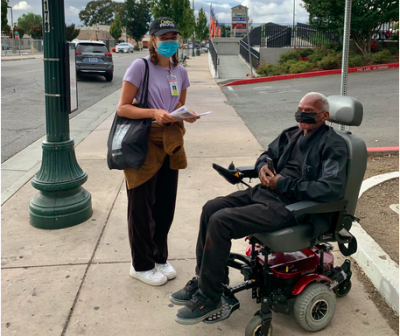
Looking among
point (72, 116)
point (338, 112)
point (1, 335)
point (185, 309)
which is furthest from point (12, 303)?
point (72, 116)

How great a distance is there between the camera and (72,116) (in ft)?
35.8

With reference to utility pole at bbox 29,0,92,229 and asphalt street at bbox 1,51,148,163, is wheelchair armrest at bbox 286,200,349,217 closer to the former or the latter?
utility pole at bbox 29,0,92,229

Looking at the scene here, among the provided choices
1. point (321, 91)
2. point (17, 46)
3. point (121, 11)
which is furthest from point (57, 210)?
point (121, 11)

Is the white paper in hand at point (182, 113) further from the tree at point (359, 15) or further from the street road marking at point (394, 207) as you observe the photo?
the tree at point (359, 15)

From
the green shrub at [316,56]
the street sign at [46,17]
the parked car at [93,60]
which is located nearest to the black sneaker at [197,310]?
the street sign at [46,17]

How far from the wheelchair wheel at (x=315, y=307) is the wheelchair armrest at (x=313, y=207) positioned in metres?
0.52

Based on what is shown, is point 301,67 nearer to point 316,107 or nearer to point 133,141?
point 316,107

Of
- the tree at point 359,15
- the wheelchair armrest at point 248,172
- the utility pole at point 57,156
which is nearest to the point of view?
the wheelchair armrest at point 248,172

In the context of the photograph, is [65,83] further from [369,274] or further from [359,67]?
[359,67]

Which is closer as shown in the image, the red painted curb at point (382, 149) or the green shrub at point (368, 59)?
the red painted curb at point (382, 149)

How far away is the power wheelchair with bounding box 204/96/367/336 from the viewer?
2.61 metres

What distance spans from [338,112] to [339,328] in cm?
143

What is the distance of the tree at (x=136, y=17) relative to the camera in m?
100

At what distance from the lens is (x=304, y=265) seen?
9.42 feet
